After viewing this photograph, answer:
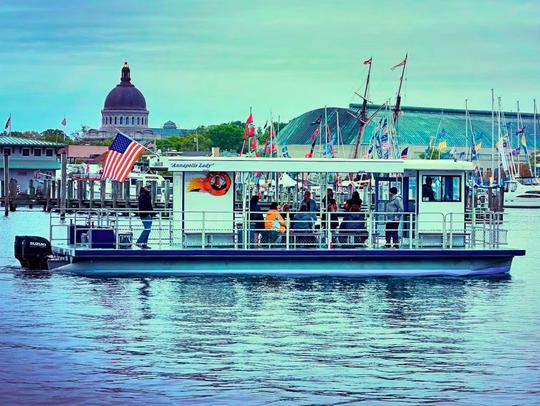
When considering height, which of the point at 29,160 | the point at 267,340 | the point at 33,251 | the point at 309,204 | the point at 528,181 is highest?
the point at 29,160

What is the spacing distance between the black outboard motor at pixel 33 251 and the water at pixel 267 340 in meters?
0.61

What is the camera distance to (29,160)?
15562 cm

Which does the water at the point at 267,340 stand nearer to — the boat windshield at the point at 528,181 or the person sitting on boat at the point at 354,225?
the person sitting on boat at the point at 354,225

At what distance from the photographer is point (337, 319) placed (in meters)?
31.7

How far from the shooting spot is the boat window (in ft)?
134

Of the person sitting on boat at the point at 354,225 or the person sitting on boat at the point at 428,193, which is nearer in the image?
the person sitting on boat at the point at 354,225

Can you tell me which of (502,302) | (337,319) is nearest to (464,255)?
(502,302)

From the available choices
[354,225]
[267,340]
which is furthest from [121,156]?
[267,340]

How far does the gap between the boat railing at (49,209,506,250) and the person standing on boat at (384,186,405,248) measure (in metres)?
0.03

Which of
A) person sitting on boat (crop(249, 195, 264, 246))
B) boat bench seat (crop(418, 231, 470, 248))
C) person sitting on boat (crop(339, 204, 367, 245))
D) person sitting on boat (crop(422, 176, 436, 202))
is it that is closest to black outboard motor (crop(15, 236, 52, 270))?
person sitting on boat (crop(249, 195, 264, 246))

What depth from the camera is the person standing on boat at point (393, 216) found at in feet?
132

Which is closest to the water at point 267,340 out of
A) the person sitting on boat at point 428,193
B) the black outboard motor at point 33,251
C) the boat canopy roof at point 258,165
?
the black outboard motor at point 33,251

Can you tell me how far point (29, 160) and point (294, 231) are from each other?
Result: 120m

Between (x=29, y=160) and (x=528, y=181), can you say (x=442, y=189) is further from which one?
(x=528, y=181)
